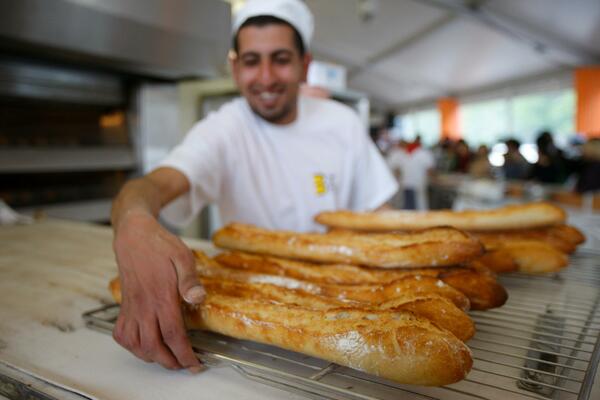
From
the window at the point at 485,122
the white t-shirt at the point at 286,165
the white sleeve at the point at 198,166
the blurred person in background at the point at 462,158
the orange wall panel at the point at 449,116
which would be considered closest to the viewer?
the white sleeve at the point at 198,166

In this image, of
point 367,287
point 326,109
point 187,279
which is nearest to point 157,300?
point 187,279

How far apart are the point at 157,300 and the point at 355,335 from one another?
1.00 ft

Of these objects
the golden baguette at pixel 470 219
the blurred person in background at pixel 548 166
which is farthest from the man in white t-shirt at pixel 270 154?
the blurred person in background at pixel 548 166

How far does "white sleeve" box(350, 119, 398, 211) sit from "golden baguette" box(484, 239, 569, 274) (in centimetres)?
102

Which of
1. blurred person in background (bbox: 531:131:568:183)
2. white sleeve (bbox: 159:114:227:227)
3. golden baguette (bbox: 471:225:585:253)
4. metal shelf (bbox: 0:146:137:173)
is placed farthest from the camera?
blurred person in background (bbox: 531:131:568:183)

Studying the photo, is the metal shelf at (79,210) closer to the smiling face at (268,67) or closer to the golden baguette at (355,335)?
the smiling face at (268,67)

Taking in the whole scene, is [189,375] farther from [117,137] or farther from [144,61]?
[117,137]

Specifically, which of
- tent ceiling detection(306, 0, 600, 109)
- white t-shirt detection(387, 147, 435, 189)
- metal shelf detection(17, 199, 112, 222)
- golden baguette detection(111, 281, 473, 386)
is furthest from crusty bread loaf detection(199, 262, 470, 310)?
white t-shirt detection(387, 147, 435, 189)

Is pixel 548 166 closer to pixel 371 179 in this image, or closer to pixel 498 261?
pixel 371 179

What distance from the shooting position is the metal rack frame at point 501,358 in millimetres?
565

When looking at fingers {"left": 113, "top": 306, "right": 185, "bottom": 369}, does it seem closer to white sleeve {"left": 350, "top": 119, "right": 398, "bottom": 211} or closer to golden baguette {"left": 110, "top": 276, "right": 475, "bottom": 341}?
golden baguette {"left": 110, "top": 276, "right": 475, "bottom": 341}

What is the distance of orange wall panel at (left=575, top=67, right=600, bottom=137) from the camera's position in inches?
384

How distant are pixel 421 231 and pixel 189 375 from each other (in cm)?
50

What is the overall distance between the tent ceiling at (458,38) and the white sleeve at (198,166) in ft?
13.5
